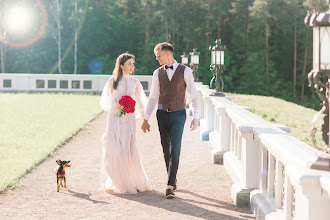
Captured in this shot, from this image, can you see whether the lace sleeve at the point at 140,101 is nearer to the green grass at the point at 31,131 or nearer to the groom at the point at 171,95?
the groom at the point at 171,95

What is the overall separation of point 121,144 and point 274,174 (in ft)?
7.67

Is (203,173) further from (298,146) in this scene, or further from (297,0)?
(297,0)

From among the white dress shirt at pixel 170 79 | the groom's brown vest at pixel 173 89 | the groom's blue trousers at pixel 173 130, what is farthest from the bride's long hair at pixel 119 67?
the groom's blue trousers at pixel 173 130

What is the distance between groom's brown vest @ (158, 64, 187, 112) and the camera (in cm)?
671

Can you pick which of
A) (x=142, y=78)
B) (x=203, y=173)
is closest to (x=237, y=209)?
(x=203, y=173)

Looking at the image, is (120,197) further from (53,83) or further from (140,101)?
(53,83)

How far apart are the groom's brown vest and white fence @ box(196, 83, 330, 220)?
0.83 meters

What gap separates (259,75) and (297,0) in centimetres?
863

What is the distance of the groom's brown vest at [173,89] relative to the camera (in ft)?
22.0

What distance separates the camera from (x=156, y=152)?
1103 centimetres

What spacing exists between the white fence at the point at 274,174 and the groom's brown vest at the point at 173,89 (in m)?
0.83

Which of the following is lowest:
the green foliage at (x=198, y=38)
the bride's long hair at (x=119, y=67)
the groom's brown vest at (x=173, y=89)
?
the groom's brown vest at (x=173, y=89)

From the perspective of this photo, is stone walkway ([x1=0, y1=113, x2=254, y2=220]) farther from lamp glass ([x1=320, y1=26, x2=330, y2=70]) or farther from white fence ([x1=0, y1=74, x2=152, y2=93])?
white fence ([x1=0, y1=74, x2=152, y2=93])

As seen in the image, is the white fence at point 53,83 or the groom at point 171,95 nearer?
the groom at point 171,95
